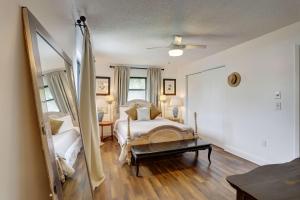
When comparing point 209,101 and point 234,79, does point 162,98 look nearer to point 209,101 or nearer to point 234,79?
point 209,101

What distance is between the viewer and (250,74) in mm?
3584

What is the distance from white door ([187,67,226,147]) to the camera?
14.7ft

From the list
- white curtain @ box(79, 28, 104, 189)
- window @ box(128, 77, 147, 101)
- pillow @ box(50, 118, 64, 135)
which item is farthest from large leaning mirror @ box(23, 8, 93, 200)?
window @ box(128, 77, 147, 101)

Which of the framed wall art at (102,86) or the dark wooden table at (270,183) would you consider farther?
the framed wall art at (102,86)

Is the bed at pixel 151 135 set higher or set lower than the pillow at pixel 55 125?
lower

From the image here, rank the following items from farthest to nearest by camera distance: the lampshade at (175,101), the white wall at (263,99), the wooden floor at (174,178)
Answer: the lampshade at (175,101), the white wall at (263,99), the wooden floor at (174,178)

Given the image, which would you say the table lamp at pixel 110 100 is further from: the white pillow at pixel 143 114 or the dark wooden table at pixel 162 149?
the dark wooden table at pixel 162 149

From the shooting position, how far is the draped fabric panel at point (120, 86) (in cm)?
548

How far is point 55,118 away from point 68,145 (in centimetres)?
32

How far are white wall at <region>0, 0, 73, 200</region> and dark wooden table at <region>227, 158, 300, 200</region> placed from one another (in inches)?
43.5

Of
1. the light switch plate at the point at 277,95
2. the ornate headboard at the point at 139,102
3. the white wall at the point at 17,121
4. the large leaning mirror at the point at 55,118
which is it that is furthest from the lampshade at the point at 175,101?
the white wall at the point at 17,121

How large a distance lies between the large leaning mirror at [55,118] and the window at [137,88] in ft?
A: 13.1

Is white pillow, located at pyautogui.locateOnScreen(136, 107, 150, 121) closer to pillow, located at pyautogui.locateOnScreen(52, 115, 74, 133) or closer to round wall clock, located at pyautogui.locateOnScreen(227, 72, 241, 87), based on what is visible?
round wall clock, located at pyautogui.locateOnScreen(227, 72, 241, 87)

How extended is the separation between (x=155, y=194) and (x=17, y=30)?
2286 millimetres
